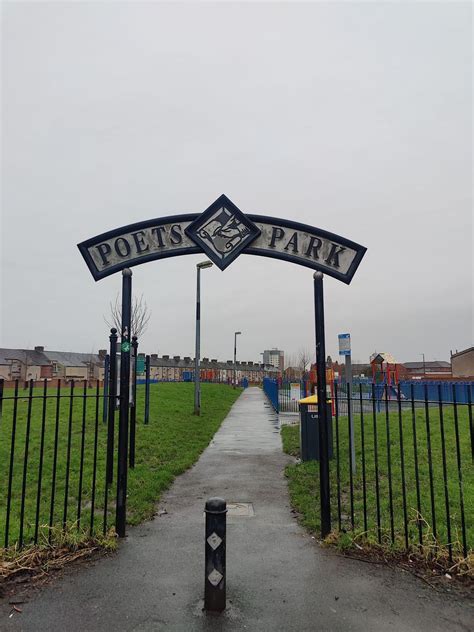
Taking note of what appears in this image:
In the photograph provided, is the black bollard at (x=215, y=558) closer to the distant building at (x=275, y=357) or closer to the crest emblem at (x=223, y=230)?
the crest emblem at (x=223, y=230)

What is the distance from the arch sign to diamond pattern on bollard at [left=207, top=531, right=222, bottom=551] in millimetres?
2917

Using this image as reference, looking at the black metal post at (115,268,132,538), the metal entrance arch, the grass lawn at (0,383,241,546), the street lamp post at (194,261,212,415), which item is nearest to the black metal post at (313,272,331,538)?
the metal entrance arch

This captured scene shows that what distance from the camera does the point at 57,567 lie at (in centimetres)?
410

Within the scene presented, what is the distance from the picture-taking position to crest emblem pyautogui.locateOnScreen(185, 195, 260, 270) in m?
5.27

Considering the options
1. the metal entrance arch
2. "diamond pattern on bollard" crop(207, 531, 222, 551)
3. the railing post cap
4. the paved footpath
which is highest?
the metal entrance arch

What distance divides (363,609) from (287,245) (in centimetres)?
366

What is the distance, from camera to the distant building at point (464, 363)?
1964 inches

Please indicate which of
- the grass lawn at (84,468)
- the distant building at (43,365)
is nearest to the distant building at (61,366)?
the distant building at (43,365)

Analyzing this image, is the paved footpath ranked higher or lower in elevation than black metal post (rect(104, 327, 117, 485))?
lower

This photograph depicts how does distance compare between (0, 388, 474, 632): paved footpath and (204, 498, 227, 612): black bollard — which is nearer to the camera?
(0, 388, 474, 632): paved footpath

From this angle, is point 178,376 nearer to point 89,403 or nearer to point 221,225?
point 89,403

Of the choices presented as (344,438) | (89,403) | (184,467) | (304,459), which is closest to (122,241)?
(184,467)

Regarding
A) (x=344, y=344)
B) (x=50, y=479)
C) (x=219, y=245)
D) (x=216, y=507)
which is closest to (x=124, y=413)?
(x=216, y=507)

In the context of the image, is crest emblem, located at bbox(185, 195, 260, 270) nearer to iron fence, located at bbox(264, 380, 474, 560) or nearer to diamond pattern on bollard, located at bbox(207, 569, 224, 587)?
iron fence, located at bbox(264, 380, 474, 560)
